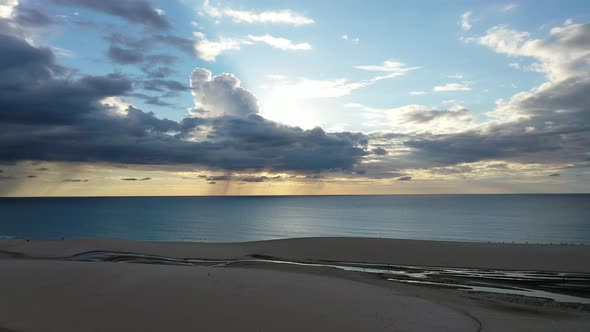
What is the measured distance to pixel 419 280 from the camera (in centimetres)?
2402

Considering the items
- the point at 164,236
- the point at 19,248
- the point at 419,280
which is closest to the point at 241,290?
the point at 419,280

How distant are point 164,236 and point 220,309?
51.5 metres

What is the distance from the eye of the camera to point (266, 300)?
57.5 feet

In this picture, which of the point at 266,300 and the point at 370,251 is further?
the point at 370,251

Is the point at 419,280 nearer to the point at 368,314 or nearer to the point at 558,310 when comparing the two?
the point at 558,310

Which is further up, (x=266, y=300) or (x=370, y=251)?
(x=370, y=251)

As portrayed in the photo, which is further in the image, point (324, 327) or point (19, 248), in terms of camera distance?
point (19, 248)

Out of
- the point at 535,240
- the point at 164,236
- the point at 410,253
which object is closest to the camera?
the point at 410,253

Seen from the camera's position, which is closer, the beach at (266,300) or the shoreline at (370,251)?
the beach at (266,300)

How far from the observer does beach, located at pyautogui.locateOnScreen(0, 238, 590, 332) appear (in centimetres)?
1434

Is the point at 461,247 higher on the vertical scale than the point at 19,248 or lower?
higher

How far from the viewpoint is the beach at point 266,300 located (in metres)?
14.3

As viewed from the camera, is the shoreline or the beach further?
the shoreline

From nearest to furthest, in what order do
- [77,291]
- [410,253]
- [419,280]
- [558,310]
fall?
1. [558,310]
2. [77,291]
3. [419,280]
4. [410,253]
